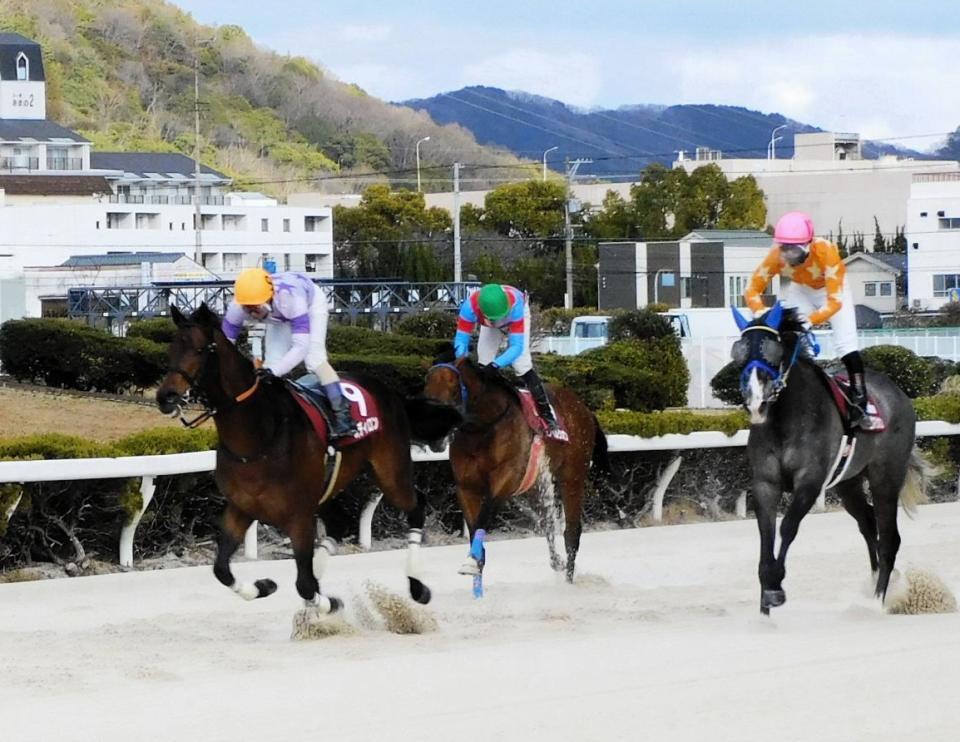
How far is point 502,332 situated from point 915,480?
7.97ft

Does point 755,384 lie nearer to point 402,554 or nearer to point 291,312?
point 291,312

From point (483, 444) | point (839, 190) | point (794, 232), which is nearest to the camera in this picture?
point (794, 232)

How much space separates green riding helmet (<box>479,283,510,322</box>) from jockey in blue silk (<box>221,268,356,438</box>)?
42.3 inches

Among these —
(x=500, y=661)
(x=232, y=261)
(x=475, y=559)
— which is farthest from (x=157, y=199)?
(x=500, y=661)

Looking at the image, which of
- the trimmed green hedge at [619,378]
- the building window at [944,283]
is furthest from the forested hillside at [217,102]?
the trimmed green hedge at [619,378]

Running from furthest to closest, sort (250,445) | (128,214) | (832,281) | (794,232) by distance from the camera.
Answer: (128,214) → (832,281) → (794,232) → (250,445)

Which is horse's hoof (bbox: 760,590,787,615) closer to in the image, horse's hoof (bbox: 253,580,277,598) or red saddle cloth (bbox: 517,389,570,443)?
red saddle cloth (bbox: 517,389,570,443)

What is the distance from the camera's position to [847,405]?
8.52 metres

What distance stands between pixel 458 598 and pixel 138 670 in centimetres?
261

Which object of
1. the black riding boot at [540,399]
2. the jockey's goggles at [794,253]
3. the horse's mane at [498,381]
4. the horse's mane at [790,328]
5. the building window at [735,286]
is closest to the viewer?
the horse's mane at [790,328]

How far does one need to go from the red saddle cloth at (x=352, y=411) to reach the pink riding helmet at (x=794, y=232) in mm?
2134

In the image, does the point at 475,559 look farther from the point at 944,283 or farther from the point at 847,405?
the point at 944,283

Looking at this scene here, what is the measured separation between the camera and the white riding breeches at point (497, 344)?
371 inches

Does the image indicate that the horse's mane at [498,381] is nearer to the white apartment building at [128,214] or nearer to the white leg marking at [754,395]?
the white leg marking at [754,395]
